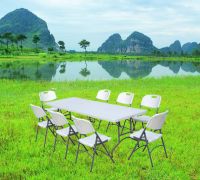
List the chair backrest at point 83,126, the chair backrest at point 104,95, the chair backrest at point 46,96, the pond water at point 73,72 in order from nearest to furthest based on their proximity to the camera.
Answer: the chair backrest at point 83,126, the chair backrest at point 46,96, the chair backrest at point 104,95, the pond water at point 73,72

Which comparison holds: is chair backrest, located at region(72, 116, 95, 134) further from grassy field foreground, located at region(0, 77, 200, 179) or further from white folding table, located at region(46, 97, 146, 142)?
grassy field foreground, located at region(0, 77, 200, 179)

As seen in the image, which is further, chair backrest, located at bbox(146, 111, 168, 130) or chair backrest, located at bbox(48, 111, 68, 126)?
chair backrest, located at bbox(48, 111, 68, 126)

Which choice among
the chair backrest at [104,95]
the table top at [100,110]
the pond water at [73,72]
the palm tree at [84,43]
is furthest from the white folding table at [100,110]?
the palm tree at [84,43]

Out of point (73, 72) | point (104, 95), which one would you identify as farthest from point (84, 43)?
point (104, 95)

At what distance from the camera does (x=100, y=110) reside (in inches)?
230

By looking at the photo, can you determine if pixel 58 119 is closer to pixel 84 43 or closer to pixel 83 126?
pixel 83 126

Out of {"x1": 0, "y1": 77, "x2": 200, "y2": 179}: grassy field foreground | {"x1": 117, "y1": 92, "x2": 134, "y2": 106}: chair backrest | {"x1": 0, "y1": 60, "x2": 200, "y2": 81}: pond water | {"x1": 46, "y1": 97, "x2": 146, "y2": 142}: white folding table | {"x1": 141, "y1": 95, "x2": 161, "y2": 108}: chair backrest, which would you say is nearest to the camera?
{"x1": 0, "y1": 77, "x2": 200, "y2": 179}: grassy field foreground

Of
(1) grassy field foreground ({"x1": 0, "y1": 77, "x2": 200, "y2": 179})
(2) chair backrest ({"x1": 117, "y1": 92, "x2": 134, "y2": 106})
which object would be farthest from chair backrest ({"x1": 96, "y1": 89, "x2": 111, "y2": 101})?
(1) grassy field foreground ({"x1": 0, "y1": 77, "x2": 200, "y2": 179})

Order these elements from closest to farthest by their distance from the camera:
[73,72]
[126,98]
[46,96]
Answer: [126,98], [46,96], [73,72]

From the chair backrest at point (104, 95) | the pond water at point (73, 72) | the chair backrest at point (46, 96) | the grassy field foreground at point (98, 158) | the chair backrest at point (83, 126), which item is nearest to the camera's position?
the chair backrest at point (83, 126)

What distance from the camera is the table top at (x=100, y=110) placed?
5.27 meters

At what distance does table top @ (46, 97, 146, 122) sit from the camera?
5.27 meters

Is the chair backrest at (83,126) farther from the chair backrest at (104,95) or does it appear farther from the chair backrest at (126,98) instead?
the chair backrest at (104,95)

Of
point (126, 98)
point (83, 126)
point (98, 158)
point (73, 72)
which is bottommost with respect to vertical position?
point (98, 158)
